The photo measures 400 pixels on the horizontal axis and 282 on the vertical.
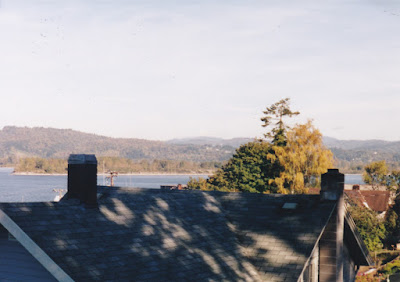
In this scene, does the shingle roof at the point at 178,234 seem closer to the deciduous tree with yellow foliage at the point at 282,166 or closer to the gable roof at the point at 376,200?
the deciduous tree with yellow foliage at the point at 282,166

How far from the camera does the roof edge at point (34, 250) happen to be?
34.9ft

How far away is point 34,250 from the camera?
1083cm

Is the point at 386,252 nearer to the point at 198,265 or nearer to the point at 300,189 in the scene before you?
the point at 300,189

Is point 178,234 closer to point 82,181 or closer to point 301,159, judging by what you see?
point 82,181

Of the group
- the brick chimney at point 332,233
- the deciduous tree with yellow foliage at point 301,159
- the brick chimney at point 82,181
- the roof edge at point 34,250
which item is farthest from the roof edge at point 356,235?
the deciduous tree with yellow foliage at point 301,159

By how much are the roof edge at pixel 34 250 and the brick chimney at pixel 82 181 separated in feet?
10.2

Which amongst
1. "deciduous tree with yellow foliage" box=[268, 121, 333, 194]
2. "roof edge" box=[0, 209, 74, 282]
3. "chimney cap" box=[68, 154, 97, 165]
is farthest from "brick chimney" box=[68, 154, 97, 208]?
"deciduous tree with yellow foliage" box=[268, 121, 333, 194]

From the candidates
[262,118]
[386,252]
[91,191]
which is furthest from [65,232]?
[262,118]

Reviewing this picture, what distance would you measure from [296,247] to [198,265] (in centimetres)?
341

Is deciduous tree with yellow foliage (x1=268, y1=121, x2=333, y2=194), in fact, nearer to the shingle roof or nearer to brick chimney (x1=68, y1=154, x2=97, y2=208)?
the shingle roof

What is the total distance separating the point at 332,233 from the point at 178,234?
17.9ft

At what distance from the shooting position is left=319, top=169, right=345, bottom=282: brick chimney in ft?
56.8

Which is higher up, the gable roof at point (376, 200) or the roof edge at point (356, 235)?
the roof edge at point (356, 235)

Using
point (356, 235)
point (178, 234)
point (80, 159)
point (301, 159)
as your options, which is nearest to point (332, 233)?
point (356, 235)
